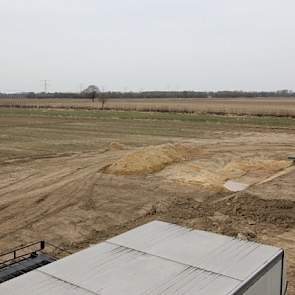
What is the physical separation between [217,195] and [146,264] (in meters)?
10.1

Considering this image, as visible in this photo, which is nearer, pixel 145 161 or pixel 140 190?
pixel 140 190

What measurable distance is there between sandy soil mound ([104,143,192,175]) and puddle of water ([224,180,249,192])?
142 inches

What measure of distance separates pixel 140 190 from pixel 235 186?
12.5ft

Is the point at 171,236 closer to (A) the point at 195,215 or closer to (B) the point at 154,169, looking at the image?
(A) the point at 195,215

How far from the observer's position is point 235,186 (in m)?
16.1

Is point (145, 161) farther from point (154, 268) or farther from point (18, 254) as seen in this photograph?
point (154, 268)

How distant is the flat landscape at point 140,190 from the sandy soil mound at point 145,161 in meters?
0.05

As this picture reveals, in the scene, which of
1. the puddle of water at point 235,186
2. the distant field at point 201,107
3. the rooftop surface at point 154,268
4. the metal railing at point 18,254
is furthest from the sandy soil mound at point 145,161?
the distant field at point 201,107

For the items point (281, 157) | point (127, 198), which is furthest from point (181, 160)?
point (127, 198)

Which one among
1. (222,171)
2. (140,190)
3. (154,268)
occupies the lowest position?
(140,190)

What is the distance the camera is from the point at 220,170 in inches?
749

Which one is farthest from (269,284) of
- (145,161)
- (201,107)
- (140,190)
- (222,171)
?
(201,107)

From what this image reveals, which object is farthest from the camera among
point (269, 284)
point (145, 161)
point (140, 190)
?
point (145, 161)

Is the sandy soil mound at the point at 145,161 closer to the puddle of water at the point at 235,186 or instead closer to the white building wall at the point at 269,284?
the puddle of water at the point at 235,186
